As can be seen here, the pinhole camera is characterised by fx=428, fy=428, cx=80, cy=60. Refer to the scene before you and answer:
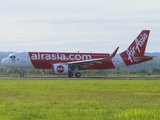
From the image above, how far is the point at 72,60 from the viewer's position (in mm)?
62844

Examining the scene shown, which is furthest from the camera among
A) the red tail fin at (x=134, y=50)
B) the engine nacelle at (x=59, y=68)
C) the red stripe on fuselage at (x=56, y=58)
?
the red tail fin at (x=134, y=50)

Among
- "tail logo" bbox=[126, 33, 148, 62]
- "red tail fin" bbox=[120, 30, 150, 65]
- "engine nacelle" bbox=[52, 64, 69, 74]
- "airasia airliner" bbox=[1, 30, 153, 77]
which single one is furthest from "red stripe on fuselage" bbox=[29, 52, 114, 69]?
"tail logo" bbox=[126, 33, 148, 62]

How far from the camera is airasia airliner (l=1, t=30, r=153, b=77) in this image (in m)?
60.8

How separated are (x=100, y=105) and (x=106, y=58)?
4035 centimetres

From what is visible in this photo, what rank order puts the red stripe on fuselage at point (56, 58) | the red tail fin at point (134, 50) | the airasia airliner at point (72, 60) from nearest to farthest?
1. the airasia airliner at point (72, 60)
2. the red stripe on fuselage at point (56, 58)
3. the red tail fin at point (134, 50)

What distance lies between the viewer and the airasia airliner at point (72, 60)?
60.8 meters

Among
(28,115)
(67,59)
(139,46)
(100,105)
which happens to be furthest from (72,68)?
(28,115)

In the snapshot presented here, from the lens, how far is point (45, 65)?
61.4 m

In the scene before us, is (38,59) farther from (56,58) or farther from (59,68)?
(59,68)

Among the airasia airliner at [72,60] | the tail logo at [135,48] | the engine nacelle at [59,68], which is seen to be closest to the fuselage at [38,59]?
the airasia airliner at [72,60]

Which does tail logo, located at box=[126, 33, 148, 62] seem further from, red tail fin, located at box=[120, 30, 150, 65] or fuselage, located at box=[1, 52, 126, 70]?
fuselage, located at box=[1, 52, 126, 70]

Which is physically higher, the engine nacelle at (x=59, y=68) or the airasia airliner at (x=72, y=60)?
the airasia airliner at (x=72, y=60)

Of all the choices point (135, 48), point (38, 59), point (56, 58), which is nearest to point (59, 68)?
point (56, 58)

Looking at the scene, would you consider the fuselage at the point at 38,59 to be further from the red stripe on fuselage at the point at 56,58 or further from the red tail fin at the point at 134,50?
the red tail fin at the point at 134,50
